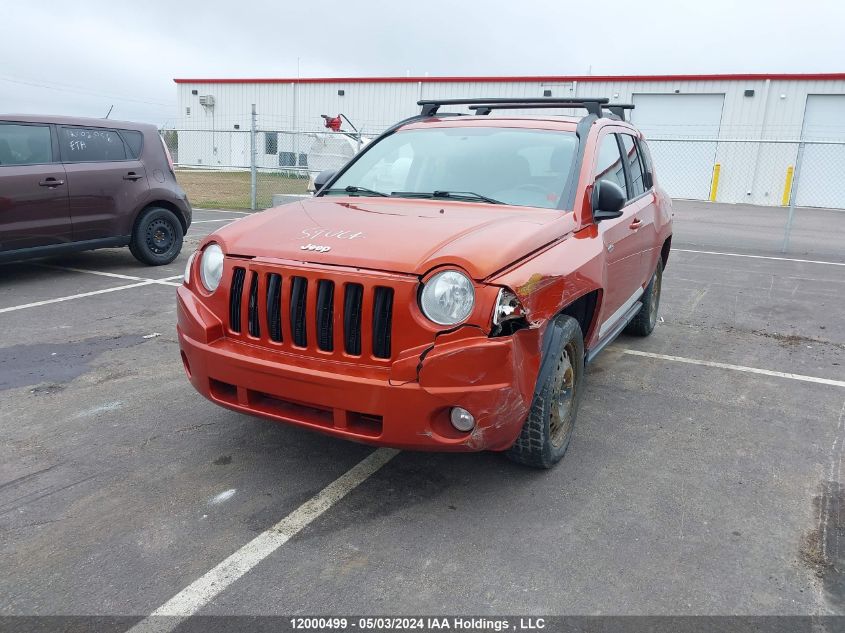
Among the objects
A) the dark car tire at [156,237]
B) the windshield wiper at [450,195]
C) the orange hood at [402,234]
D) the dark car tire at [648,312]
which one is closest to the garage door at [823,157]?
the dark car tire at [648,312]

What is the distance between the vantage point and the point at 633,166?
17.3 feet

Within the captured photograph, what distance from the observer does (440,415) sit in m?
2.88

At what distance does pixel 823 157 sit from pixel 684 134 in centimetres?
507

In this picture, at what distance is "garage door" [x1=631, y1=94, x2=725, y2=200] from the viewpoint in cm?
2675

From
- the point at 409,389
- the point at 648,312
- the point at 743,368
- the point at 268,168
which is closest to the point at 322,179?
the point at 409,389

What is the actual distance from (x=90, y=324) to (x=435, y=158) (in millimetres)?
3585

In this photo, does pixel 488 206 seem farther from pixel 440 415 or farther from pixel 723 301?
pixel 723 301

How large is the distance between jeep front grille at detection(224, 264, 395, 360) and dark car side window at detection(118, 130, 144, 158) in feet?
19.6

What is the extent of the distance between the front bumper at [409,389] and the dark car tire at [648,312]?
326 cm

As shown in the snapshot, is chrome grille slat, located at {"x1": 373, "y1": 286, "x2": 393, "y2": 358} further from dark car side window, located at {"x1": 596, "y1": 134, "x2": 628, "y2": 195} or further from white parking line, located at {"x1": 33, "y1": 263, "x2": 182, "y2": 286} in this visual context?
white parking line, located at {"x1": 33, "y1": 263, "x2": 182, "y2": 286}

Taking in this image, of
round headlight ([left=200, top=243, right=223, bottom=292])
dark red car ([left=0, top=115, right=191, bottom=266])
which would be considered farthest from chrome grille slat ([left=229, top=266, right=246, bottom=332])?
dark red car ([left=0, top=115, right=191, bottom=266])

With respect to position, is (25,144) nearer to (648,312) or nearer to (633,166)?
(633,166)

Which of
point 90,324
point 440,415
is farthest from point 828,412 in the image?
point 90,324

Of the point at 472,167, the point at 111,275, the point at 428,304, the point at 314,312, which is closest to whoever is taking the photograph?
the point at 428,304
